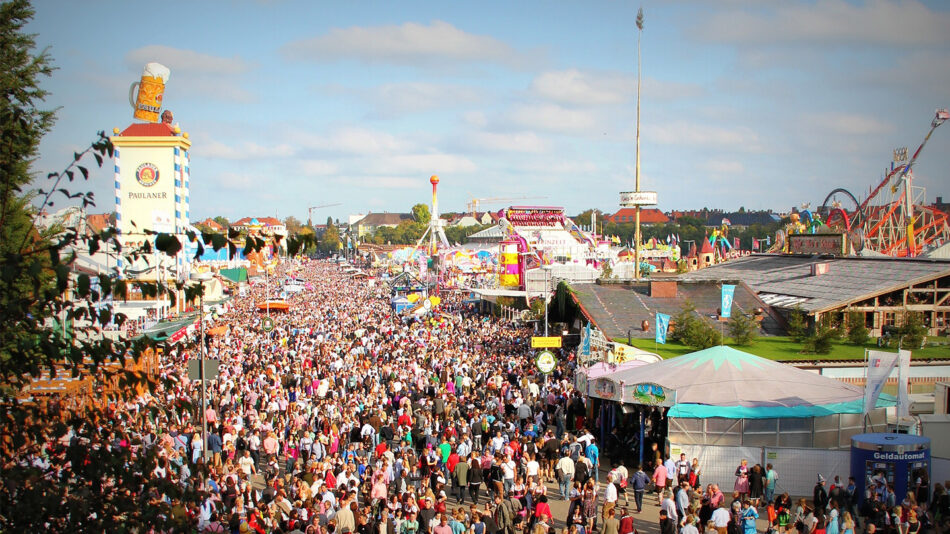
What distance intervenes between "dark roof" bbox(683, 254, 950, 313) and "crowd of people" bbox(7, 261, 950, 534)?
9377 millimetres

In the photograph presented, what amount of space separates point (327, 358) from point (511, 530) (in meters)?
17.2

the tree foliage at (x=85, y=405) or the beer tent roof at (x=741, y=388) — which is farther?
the beer tent roof at (x=741, y=388)

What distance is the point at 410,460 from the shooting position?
15297 mm

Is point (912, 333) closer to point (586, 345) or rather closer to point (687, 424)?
point (586, 345)

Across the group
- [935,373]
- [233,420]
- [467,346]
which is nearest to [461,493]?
[233,420]

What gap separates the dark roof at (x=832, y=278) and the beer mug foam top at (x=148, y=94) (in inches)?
1631

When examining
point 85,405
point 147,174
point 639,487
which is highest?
point 147,174

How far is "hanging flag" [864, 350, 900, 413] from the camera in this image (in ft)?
49.4

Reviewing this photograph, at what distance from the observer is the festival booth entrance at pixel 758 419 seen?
14859 mm

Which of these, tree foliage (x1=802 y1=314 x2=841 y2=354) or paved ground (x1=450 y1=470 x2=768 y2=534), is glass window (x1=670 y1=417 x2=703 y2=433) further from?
tree foliage (x1=802 y1=314 x2=841 y2=354)

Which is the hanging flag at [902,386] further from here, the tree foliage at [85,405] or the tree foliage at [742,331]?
the tree foliage at [85,405]

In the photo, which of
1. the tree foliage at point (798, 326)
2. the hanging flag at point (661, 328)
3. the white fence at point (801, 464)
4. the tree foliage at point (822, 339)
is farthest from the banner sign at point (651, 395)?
the tree foliage at point (798, 326)

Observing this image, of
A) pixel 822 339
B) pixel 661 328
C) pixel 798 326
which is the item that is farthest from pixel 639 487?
pixel 798 326

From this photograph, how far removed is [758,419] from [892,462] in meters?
2.50
